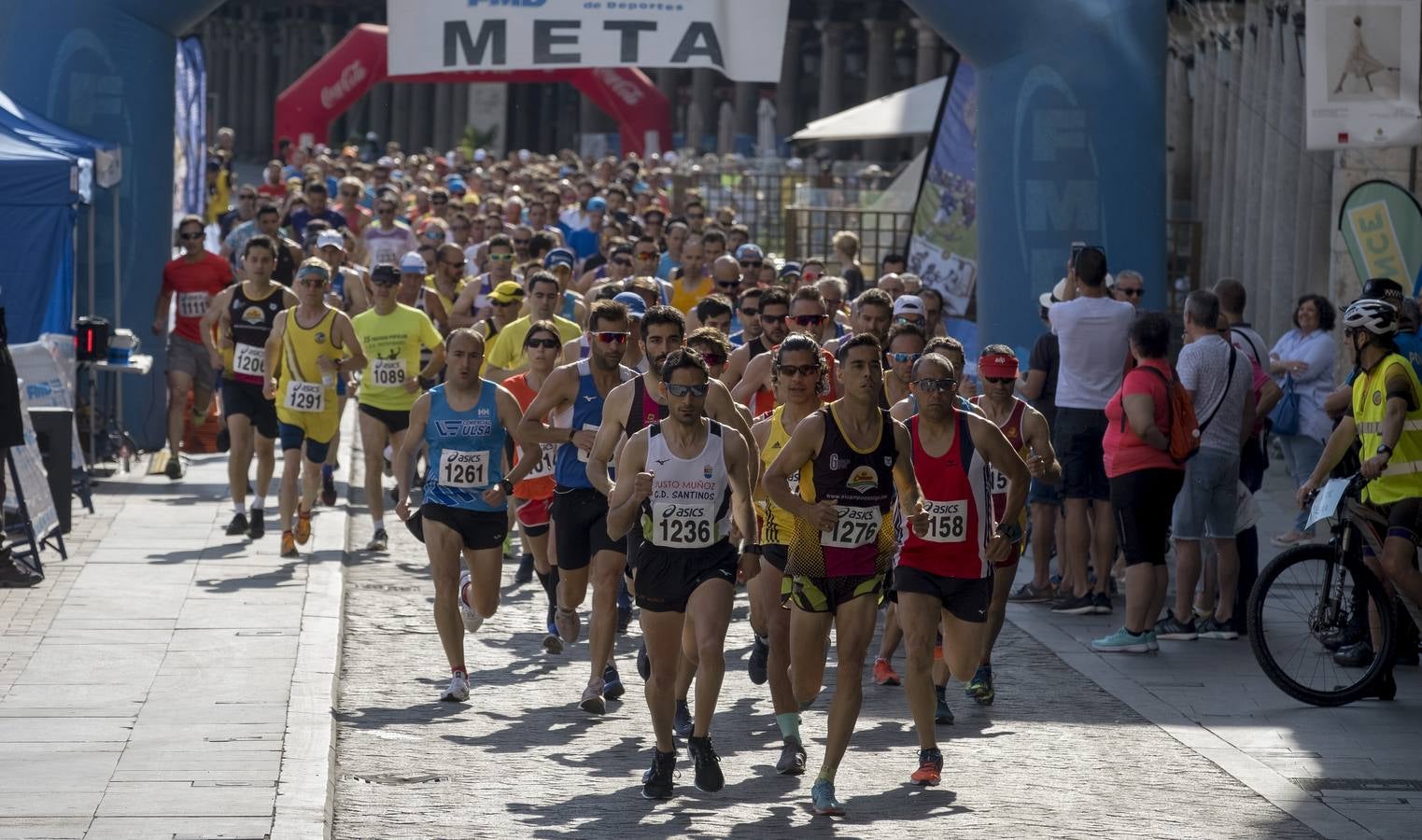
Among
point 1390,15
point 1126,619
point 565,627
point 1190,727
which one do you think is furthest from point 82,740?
point 1390,15

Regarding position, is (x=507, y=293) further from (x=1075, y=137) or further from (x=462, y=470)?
(x=462, y=470)

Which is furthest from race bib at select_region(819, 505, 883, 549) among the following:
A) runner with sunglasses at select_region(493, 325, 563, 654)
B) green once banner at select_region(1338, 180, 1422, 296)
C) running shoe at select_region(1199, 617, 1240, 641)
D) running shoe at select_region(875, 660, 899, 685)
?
green once banner at select_region(1338, 180, 1422, 296)

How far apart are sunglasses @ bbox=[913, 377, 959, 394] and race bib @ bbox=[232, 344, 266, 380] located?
6.91 meters

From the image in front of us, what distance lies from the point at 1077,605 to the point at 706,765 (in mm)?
4946

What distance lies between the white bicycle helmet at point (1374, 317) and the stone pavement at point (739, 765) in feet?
6.57

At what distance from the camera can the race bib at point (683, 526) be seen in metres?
8.12

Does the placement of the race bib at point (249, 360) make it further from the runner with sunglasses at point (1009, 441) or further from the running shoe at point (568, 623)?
the runner with sunglasses at point (1009, 441)

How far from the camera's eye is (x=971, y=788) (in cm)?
826

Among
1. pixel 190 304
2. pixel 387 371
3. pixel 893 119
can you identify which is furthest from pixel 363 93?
pixel 387 371

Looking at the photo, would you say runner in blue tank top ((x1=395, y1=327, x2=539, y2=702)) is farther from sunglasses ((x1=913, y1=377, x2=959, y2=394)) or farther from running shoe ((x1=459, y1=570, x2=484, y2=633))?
sunglasses ((x1=913, y1=377, x2=959, y2=394))

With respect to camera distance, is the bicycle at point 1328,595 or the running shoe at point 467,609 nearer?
the bicycle at point 1328,595

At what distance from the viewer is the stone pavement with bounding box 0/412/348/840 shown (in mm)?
7477

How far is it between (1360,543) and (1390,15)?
4.97 m

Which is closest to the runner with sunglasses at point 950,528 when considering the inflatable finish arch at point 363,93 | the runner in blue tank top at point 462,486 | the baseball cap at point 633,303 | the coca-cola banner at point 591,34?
the runner in blue tank top at point 462,486
